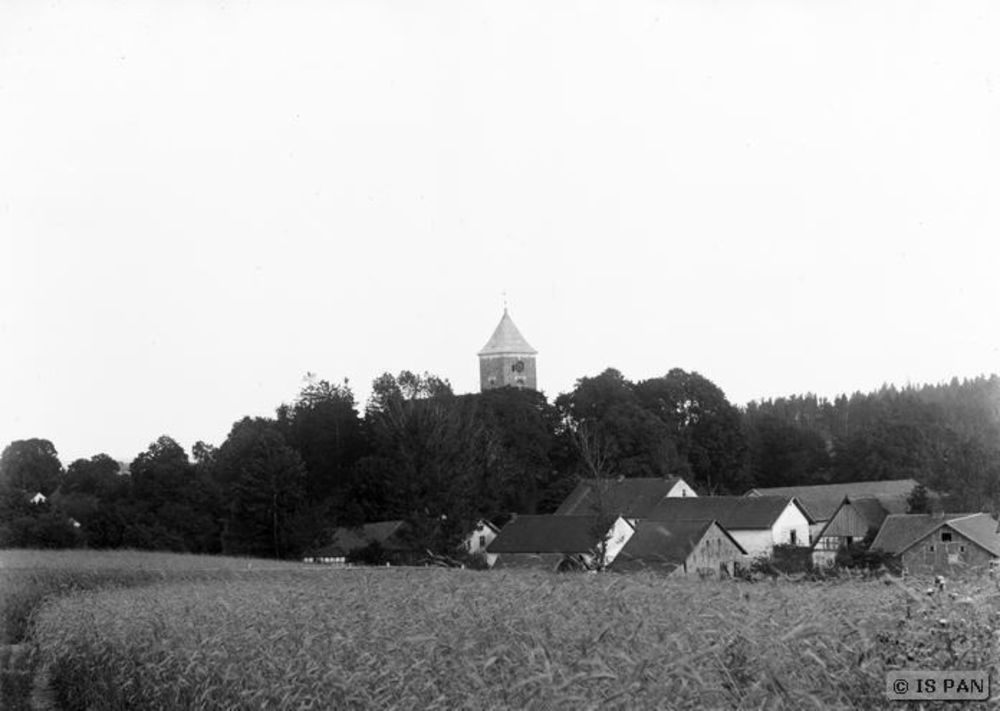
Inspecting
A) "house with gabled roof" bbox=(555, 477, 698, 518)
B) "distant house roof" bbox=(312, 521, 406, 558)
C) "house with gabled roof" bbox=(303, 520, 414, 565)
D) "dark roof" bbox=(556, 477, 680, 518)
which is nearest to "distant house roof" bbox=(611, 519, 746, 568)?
"house with gabled roof" bbox=(303, 520, 414, 565)

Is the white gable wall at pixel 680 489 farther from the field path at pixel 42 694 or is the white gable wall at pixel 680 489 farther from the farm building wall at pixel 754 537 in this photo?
the field path at pixel 42 694

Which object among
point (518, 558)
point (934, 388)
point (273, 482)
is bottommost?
point (518, 558)

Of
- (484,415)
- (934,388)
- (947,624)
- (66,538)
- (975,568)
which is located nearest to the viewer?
(947,624)

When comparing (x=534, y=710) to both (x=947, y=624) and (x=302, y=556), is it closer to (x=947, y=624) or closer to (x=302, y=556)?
(x=947, y=624)

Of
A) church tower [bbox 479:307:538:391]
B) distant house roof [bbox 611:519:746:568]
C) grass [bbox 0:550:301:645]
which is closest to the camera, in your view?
grass [bbox 0:550:301:645]

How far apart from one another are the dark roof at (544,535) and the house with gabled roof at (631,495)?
8.10 meters

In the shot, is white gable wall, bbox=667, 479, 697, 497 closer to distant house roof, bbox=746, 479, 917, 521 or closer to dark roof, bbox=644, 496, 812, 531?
dark roof, bbox=644, 496, 812, 531

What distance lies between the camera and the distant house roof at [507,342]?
503 feet

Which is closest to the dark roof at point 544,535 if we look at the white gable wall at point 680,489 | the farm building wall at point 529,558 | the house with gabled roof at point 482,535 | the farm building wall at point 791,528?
the farm building wall at point 529,558

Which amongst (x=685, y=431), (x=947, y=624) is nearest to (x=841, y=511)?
(x=685, y=431)

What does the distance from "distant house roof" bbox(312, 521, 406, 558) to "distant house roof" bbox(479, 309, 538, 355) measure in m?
76.6

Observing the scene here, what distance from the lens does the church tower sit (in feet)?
499

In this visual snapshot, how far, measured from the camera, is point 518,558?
63.2 m

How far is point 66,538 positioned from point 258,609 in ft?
170
